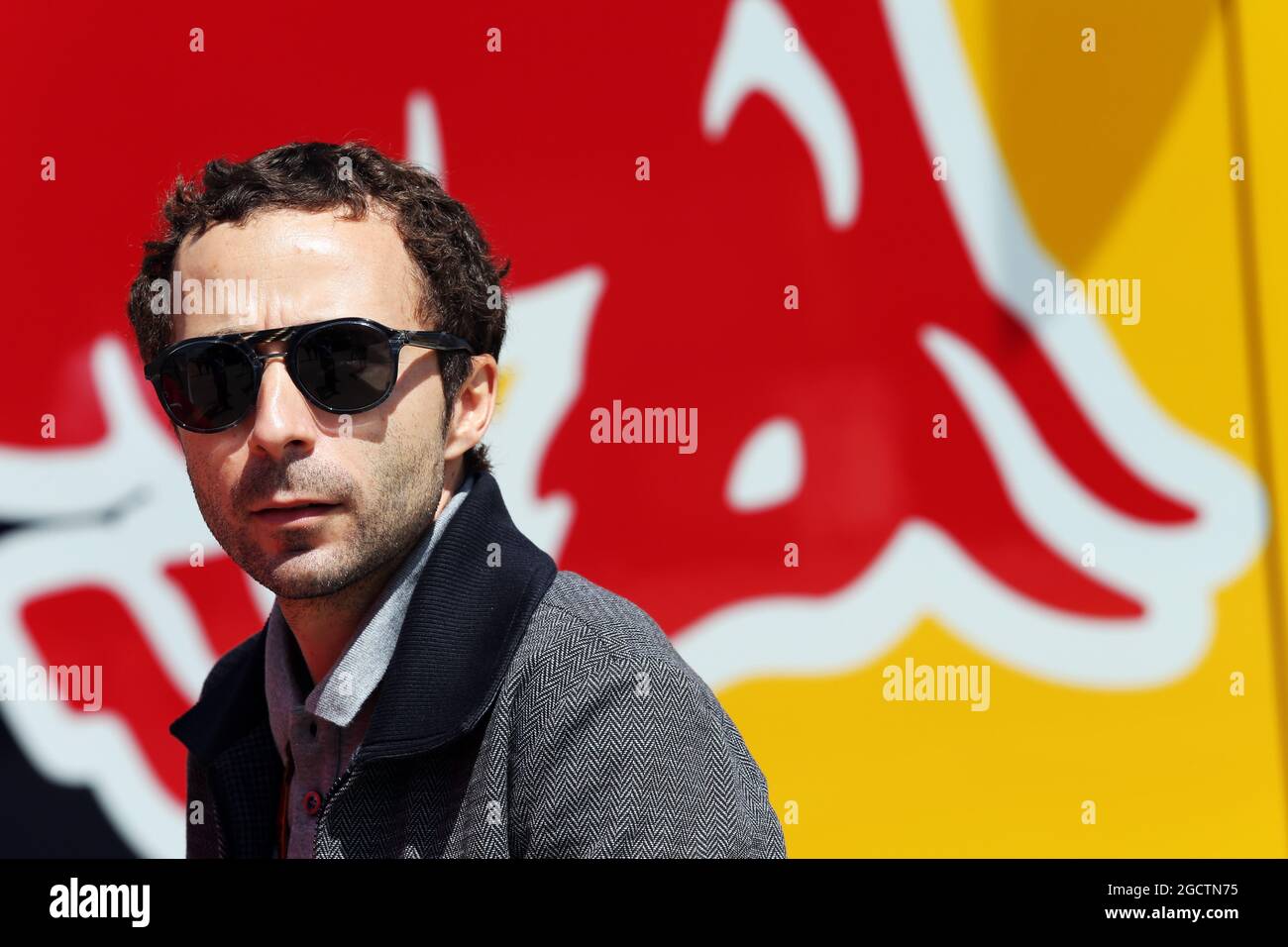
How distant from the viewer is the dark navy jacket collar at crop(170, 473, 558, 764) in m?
1.40

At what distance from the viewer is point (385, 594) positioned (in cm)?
155

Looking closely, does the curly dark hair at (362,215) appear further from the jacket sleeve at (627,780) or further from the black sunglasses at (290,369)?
the jacket sleeve at (627,780)

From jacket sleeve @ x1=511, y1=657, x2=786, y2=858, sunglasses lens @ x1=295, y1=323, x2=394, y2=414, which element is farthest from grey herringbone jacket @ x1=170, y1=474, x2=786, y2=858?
sunglasses lens @ x1=295, y1=323, x2=394, y2=414

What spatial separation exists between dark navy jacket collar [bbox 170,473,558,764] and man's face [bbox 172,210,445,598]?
75mm

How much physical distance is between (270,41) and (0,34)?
2.34 feet

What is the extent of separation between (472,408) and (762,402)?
1.57m

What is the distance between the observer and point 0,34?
3205 millimetres

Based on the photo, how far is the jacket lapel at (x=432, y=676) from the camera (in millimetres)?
1405
